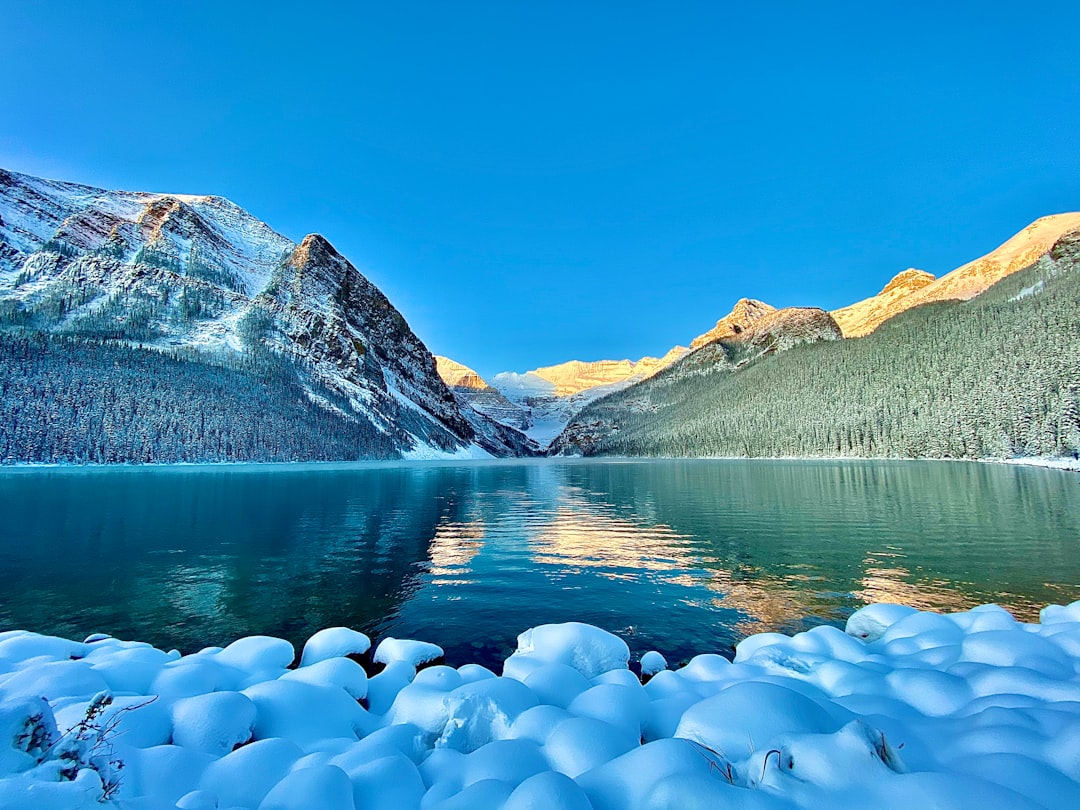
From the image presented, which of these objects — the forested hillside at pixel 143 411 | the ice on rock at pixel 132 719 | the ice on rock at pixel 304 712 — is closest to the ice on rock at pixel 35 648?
the ice on rock at pixel 132 719

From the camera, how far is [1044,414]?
287ft

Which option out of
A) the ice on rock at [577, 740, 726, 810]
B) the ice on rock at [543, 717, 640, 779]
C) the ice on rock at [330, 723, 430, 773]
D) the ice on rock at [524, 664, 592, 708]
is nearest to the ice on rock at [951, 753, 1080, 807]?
the ice on rock at [577, 740, 726, 810]

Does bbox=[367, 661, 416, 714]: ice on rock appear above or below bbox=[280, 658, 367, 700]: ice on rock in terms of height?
below

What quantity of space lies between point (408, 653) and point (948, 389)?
158849mm

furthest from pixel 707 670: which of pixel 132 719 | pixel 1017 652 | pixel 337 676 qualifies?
pixel 132 719

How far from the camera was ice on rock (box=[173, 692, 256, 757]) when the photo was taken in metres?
6.73

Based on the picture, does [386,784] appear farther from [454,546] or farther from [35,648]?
[454,546]

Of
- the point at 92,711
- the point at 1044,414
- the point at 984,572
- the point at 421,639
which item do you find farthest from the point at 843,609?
the point at 1044,414

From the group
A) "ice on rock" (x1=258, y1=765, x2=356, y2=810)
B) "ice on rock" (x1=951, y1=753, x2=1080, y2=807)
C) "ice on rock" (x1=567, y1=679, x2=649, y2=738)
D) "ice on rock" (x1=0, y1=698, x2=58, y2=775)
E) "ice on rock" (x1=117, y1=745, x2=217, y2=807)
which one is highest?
"ice on rock" (x1=0, y1=698, x2=58, y2=775)

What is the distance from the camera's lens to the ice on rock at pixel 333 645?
1123cm

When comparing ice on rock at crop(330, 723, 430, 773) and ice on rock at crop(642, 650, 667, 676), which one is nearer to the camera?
ice on rock at crop(330, 723, 430, 773)

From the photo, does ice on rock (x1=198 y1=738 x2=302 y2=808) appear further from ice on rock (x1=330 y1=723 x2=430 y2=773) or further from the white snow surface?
ice on rock (x1=330 y1=723 x2=430 y2=773)

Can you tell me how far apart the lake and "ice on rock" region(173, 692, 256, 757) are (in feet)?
19.6

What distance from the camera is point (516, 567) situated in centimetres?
2194
